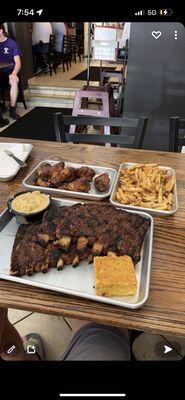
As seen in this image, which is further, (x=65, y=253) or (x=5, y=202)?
(x=5, y=202)

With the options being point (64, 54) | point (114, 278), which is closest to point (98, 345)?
point (114, 278)

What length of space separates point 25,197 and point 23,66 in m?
4.84

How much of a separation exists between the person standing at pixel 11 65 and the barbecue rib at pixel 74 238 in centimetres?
357

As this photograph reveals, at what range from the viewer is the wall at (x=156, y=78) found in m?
2.15

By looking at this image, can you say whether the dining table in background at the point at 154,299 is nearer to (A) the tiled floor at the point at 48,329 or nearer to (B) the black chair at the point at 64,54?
(A) the tiled floor at the point at 48,329

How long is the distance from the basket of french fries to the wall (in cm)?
154

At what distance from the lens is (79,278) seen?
1.98 feet

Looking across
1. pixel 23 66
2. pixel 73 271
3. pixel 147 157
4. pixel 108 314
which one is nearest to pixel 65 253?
pixel 73 271

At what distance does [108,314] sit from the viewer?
1.74 ft

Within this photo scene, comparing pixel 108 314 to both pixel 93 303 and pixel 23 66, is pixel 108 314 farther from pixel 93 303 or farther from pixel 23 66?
pixel 23 66

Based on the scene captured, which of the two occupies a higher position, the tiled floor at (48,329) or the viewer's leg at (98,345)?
the viewer's leg at (98,345)

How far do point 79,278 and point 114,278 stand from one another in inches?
3.5

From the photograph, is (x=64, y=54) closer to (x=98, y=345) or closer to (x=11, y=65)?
(x=11, y=65)

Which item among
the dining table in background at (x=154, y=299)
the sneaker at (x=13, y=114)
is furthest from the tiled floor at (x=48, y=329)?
the sneaker at (x=13, y=114)
